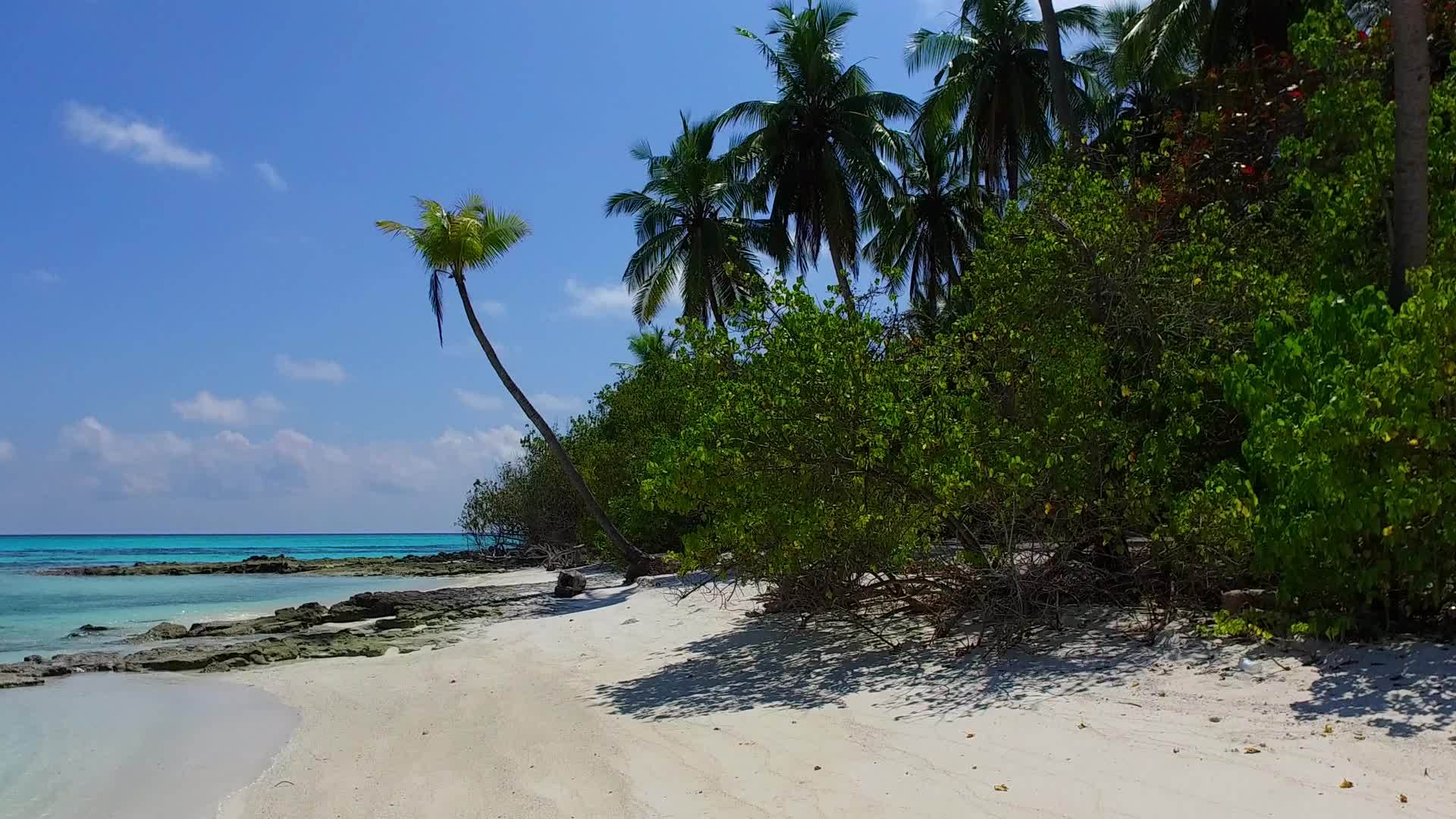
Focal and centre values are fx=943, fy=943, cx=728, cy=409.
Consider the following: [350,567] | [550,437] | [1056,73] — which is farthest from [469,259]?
[350,567]

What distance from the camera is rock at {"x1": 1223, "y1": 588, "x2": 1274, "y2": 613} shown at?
6656 millimetres

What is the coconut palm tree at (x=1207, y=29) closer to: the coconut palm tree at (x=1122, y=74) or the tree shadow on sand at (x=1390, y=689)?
the coconut palm tree at (x=1122, y=74)

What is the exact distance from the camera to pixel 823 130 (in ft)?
78.8

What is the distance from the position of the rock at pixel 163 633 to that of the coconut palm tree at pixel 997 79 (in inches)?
754

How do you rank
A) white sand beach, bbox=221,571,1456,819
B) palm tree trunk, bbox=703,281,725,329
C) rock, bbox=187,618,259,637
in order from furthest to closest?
palm tree trunk, bbox=703,281,725,329
rock, bbox=187,618,259,637
white sand beach, bbox=221,571,1456,819

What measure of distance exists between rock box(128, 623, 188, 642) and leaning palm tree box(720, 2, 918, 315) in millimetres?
15900

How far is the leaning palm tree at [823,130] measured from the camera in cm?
2352

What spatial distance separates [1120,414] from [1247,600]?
7.35 ft

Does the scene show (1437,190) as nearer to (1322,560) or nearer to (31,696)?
(1322,560)

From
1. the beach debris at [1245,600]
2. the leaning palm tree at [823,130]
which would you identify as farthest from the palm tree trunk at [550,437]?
the beach debris at [1245,600]

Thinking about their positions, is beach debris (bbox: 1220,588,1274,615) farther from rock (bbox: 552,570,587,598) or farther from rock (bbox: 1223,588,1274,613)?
rock (bbox: 552,570,587,598)

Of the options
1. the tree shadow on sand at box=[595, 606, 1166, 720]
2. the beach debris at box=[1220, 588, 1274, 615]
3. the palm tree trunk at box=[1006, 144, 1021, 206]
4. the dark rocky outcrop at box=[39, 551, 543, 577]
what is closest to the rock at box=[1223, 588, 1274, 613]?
the beach debris at box=[1220, 588, 1274, 615]

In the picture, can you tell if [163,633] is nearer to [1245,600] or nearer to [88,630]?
[88,630]

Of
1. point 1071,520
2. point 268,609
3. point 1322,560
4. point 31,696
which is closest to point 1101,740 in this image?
point 1322,560
